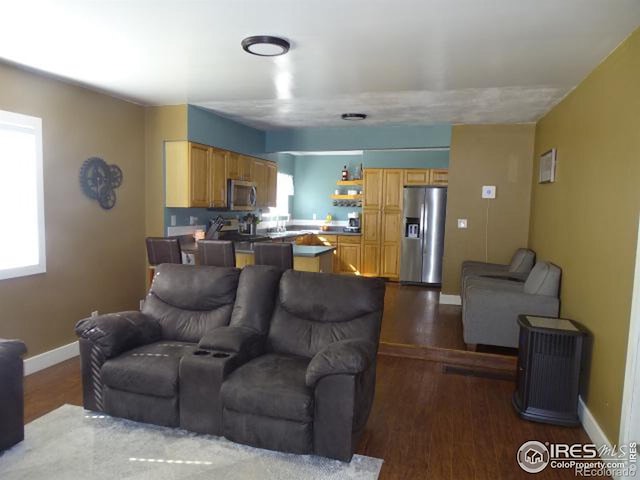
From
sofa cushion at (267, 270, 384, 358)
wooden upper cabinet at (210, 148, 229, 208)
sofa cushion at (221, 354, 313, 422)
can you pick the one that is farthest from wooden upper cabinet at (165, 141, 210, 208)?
sofa cushion at (221, 354, 313, 422)

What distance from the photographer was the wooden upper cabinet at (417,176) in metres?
7.40

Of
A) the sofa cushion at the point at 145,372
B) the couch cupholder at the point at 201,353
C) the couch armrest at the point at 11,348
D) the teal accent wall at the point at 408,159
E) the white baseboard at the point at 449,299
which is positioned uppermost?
the teal accent wall at the point at 408,159

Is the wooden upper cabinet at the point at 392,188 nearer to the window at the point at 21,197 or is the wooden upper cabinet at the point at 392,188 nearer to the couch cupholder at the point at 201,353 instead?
the window at the point at 21,197

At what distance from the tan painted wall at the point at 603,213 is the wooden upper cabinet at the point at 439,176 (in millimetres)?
3324

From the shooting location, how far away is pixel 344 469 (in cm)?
242

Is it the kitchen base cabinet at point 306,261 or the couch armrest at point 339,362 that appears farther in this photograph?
the kitchen base cabinet at point 306,261

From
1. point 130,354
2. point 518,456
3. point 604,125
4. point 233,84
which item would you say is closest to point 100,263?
point 130,354

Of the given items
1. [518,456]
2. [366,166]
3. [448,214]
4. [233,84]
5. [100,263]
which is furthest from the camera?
[366,166]

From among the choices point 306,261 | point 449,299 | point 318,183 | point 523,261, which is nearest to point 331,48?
point 306,261

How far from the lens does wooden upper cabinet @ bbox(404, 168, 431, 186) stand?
7402 mm

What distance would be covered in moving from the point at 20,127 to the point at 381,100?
10.5 ft

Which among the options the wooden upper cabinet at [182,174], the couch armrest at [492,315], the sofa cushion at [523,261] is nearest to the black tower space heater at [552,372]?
the couch armrest at [492,315]

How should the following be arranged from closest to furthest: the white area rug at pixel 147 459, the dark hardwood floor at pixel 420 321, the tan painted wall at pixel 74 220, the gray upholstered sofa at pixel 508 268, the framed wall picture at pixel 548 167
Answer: the white area rug at pixel 147 459 → the tan painted wall at pixel 74 220 → the framed wall picture at pixel 548 167 → the dark hardwood floor at pixel 420 321 → the gray upholstered sofa at pixel 508 268

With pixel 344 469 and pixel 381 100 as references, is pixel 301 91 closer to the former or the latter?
pixel 381 100
